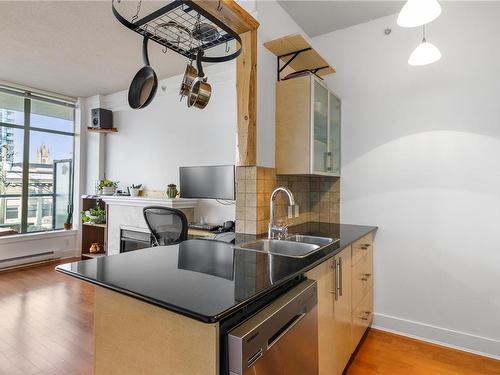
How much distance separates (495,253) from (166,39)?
259 cm

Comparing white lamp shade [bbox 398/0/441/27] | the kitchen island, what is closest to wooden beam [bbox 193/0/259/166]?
the kitchen island

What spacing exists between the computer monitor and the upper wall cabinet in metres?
1.15

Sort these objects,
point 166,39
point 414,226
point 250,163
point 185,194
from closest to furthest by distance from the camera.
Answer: point 166,39 < point 250,163 < point 414,226 < point 185,194

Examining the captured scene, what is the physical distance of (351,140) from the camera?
106 inches

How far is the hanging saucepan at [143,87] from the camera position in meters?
1.47

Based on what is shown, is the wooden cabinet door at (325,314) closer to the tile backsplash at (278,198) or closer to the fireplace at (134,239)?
the tile backsplash at (278,198)

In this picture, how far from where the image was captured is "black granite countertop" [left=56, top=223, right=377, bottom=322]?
0.89 m

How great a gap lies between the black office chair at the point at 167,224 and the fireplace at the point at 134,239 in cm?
93

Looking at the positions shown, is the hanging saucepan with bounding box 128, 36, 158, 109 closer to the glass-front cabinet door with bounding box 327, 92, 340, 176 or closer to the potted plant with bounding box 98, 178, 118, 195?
the glass-front cabinet door with bounding box 327, 92, 340, 176

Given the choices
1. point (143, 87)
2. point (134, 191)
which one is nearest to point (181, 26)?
point (143, 87)

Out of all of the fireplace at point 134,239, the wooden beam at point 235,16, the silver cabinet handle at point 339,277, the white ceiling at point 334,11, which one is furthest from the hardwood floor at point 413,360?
the fireplace at point 134,239

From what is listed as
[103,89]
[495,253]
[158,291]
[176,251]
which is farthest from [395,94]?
[103,89]

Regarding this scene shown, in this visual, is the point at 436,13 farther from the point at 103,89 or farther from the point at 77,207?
the point at 77,207

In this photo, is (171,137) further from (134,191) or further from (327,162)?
(327,162)
